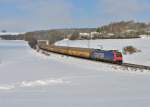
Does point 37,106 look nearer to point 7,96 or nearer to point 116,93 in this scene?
point 7,96

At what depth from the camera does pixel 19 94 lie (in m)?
18.2

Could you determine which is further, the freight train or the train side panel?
the train side panel

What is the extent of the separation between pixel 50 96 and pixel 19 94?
6.45 ft

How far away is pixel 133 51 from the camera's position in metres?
74.9

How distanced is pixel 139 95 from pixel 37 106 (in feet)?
19.2

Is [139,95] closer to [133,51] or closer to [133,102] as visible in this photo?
[133,102]

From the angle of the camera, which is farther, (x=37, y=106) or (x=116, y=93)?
(x=116, y=93)

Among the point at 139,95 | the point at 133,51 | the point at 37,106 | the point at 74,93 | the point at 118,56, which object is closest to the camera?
the point at 37,106

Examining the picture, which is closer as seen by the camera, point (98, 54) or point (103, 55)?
point (103, 55)

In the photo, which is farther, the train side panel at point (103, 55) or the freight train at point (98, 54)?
the train side panel at point (103, 55)

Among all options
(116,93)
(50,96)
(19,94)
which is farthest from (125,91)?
(19,94)

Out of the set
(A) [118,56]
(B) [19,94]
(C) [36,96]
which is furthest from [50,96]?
(A) [118,56]

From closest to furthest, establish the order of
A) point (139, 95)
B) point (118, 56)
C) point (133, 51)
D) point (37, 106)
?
1. point (37, 106)
2. point (139, 95)
3. point (118, 56)
4. point (133, 51)

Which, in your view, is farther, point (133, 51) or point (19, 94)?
point (133, 51)
